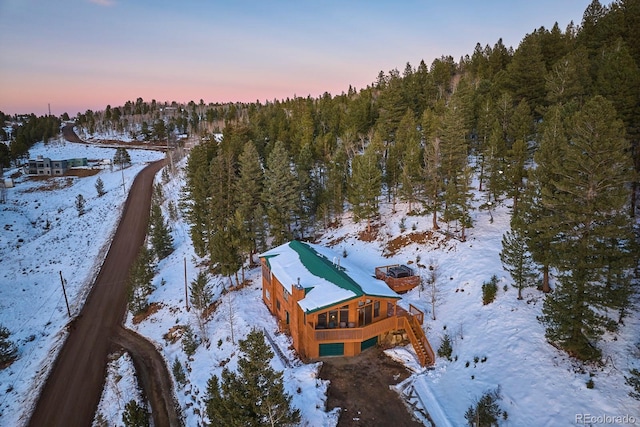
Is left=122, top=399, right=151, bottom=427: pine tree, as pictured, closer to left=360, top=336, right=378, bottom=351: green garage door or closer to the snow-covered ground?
the snow-covered ground

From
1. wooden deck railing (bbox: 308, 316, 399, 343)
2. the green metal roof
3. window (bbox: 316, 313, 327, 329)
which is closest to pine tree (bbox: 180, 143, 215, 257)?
the green metal roof

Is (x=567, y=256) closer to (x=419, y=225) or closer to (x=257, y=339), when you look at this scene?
(x=257, y=339)

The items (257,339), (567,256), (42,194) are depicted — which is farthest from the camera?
(42,194)

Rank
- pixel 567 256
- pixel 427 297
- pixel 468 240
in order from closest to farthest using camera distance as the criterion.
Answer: pixel 567 256
pixel 427 297
pixel 468 240

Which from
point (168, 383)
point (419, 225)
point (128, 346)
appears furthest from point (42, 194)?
point (419, 225)

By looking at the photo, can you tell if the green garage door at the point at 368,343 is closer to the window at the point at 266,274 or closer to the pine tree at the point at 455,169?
the window at the point at 266,274

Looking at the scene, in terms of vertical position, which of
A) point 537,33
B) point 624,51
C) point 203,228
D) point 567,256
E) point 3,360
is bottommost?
point 3,360
